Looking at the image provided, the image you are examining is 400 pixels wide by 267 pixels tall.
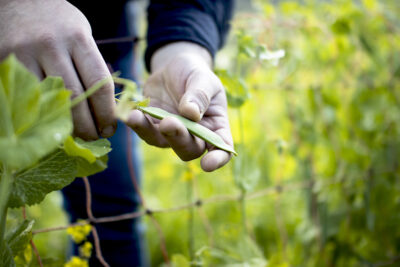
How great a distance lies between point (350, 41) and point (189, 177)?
69cm

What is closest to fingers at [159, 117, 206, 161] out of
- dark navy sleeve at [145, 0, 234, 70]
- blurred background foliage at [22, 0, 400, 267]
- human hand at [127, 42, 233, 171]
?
human hand at [127, 42, 233, 171]

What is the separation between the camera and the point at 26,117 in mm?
275

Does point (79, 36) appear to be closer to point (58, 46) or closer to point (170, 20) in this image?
point (58, 46)

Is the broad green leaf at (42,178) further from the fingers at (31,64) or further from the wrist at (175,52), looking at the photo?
the wrist at (175,52)

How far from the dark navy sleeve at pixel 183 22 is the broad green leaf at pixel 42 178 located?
32 centimetres

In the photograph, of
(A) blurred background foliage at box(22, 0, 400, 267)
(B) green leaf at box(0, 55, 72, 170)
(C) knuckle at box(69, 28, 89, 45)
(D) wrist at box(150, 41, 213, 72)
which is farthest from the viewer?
(A) blurred background foliage at box(22, 0, 400, 267)

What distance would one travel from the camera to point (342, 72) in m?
1.17

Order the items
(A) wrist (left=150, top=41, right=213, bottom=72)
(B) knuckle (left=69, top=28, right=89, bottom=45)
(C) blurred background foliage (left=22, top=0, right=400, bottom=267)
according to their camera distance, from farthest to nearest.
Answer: (C) blurred background foliage (left=22, top=0, right=400, bottom=267) < (A) wrist (left=150, top=41, right=213, bottom=72) < (B) knuckle (left=69, top=28, right=89, bottom=45)

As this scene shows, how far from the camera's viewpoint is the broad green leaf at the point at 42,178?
39cm

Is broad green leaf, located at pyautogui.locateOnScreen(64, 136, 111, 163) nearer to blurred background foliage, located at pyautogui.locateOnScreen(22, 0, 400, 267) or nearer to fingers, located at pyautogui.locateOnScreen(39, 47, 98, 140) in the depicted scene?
fingers, located at pyautogui.locateOnScreen(39, 47, 98, 140)

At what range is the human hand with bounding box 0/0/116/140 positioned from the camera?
13.9 inches

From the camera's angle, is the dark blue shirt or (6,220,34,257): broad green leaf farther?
the dark blue shirt

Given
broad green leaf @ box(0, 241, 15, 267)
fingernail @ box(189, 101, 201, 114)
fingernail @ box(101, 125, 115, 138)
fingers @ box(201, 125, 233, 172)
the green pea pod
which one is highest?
fingernail @ box(189, 101, 201, 114)

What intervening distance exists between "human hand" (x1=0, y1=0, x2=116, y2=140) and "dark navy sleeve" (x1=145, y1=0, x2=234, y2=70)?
269mm
